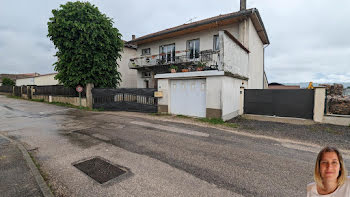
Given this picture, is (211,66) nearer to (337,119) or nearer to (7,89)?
(337,119)

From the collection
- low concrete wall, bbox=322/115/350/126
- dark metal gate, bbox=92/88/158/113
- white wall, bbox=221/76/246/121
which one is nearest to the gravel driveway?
low concrete wall, bbox=322/115/350/126

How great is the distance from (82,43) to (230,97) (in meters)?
11.7

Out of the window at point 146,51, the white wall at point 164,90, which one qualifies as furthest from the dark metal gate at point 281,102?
the window at point 146,51

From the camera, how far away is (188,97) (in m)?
9.69

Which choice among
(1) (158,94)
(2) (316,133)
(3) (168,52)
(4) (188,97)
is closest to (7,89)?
(3) (168,52)

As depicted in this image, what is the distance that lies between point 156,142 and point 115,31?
12102mm

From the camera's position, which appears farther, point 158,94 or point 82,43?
point 82,43

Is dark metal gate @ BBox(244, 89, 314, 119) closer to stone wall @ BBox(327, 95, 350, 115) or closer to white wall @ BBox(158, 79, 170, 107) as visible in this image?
stone wall @ BBox(327, 95, 350, 115)

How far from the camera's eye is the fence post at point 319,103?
785cm

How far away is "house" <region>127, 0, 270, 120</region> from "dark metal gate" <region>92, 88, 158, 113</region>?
834mm

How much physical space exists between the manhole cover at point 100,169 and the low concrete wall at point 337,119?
9.94 meters

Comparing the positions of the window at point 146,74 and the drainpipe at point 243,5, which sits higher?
the drainpipe at point 243,5

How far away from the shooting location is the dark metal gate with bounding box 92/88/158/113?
36.8 ft

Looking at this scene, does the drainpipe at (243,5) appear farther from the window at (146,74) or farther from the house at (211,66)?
the window at (146,74)
